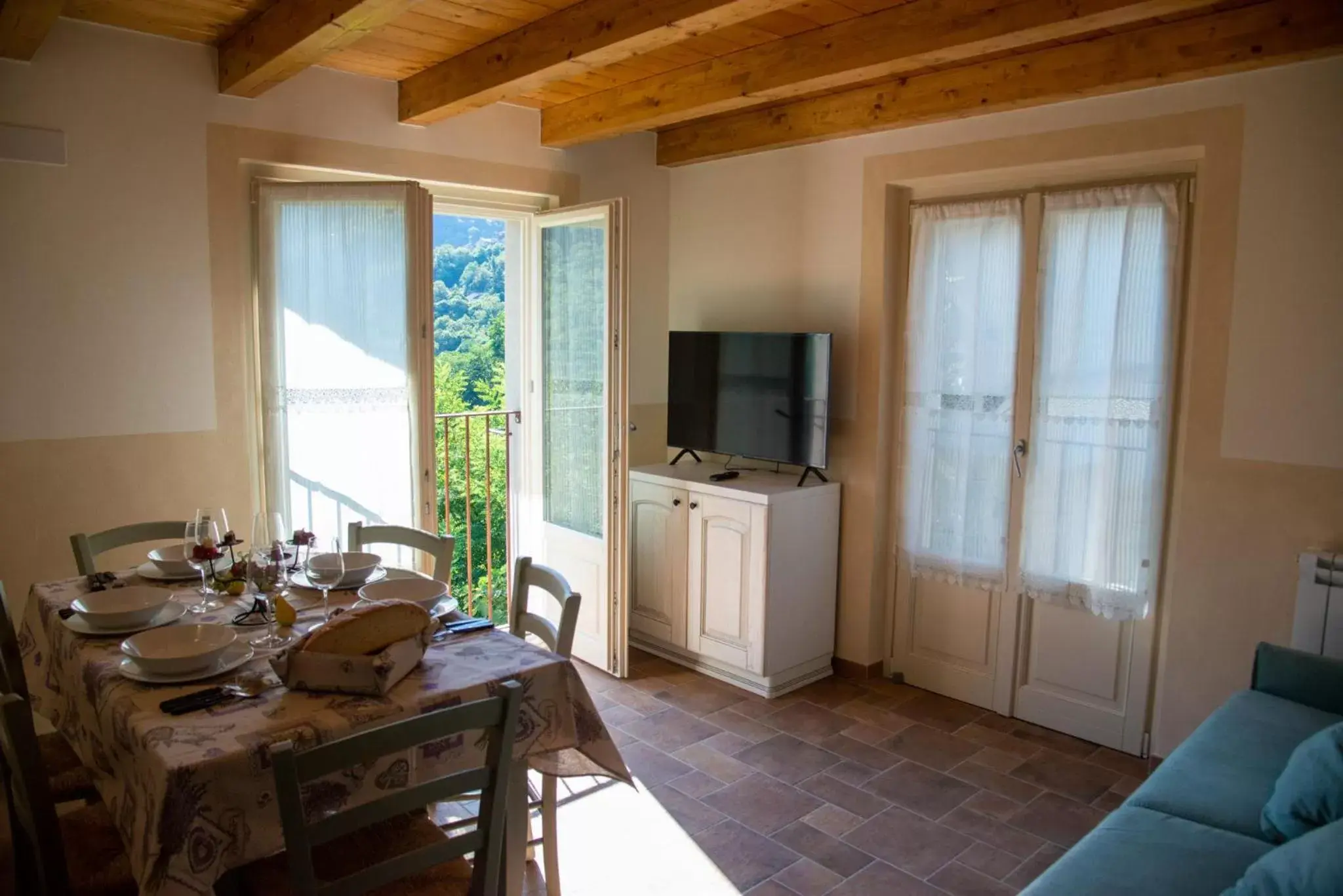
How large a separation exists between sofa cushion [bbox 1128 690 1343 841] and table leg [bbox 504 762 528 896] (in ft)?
4.80

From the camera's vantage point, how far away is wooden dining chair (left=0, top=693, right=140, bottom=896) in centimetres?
165

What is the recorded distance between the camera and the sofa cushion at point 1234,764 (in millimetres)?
2146

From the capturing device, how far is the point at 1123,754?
346cm

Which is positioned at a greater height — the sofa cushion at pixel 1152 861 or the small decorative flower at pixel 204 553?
the small decorative flower at pixel 204 553

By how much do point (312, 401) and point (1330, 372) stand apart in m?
3.51

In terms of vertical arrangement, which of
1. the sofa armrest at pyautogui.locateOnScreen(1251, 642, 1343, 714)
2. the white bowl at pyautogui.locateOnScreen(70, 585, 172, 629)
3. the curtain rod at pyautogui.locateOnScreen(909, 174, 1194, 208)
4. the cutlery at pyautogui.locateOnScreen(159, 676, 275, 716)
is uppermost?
the curtain rod at pyautogui.locateOnScreen(909, 174, 1194, 208)

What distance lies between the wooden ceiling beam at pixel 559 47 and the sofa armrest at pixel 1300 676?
7.68 ft

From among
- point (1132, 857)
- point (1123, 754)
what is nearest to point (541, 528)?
point (1123, 754)

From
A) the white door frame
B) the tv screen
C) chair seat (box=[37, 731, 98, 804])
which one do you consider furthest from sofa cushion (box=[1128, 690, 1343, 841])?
chair seat (box=[37, 731, 98, 804])

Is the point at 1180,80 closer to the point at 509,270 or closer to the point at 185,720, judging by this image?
the point at 509,270

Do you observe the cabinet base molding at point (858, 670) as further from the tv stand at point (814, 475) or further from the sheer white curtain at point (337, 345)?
the sheer white curtain at point (337, 345)

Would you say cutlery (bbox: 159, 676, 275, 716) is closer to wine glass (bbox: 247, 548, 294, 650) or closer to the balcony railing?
wine glass (bbox: 247, 548, 294, 650)

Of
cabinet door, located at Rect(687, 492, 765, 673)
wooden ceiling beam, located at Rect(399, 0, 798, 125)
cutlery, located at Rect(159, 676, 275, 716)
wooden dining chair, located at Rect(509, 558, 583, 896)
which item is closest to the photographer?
cutlery, located at Rect(159, 676, 275, 716)

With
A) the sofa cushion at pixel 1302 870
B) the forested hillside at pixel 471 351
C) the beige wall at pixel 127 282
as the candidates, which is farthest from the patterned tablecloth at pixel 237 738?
the forested hillside at pixel 471 351
